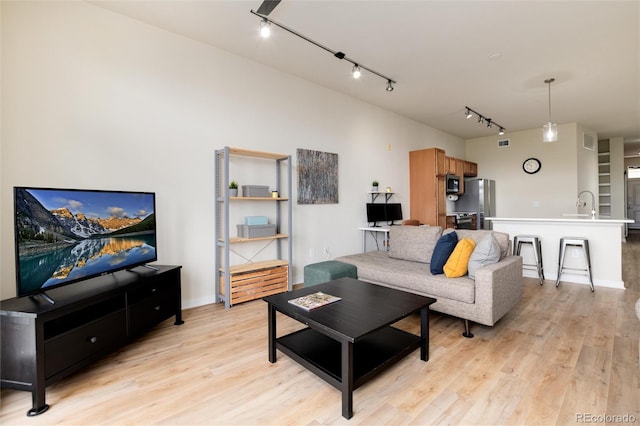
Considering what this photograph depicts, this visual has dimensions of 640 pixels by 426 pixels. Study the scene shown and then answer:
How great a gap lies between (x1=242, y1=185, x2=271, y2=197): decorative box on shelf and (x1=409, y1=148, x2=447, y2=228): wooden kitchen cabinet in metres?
3.60

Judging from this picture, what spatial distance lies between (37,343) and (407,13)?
143 inches

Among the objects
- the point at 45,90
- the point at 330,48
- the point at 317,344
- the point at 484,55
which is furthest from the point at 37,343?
the point at 484,55

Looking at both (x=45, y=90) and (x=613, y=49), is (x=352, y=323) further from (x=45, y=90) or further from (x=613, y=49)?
(x=613, y=49)

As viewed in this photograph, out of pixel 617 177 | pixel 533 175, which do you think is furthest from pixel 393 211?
pixel 617 177

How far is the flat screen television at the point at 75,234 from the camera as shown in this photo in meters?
1.81

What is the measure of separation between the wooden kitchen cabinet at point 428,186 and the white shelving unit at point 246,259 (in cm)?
323

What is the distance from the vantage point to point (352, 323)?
5.91ft

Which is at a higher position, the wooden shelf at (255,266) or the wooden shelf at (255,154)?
the wooden shelf at (255,154)

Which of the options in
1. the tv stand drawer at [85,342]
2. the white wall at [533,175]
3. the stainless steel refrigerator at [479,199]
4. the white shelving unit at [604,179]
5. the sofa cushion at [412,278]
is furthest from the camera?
the white shelving unit at [604,179]

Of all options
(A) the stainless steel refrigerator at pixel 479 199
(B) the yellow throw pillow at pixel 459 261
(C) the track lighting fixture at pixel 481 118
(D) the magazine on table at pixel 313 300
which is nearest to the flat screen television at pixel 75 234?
(D) the magazine on table at pixel 313 300

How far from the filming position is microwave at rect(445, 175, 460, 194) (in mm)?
6427

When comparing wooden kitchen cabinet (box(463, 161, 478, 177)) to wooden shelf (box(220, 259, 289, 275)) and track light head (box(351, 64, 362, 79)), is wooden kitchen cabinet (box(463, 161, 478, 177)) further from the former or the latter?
wooden shelf (box(220, 259, 289, 275))

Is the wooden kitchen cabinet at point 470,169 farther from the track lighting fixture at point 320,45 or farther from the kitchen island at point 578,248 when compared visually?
the track lighting fixture at point 320,45

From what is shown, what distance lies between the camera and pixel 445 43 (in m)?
3.27
